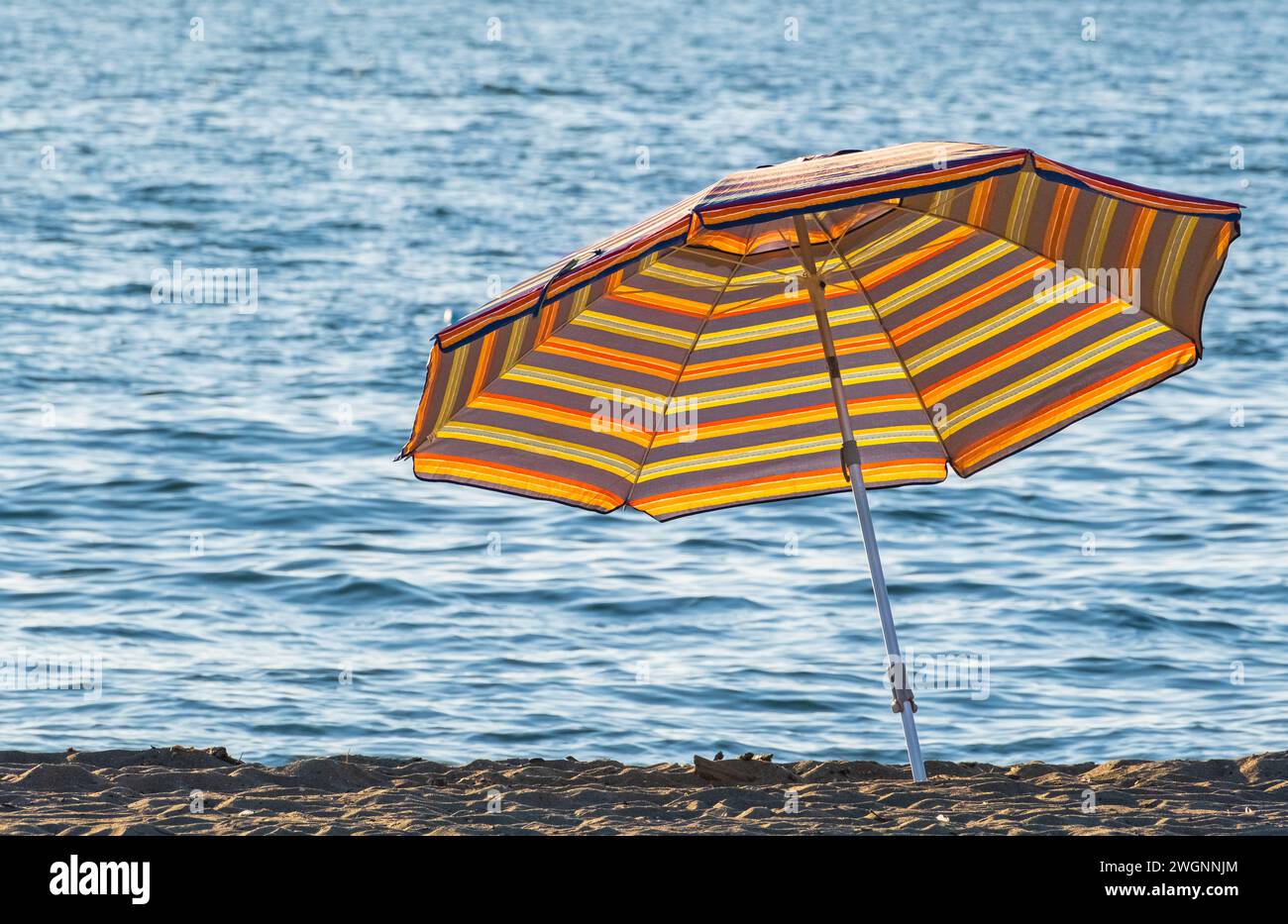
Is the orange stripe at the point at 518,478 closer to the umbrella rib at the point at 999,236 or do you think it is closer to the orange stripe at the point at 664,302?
the orange stripe at the point at 664,302

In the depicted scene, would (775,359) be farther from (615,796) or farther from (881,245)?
(615,796)

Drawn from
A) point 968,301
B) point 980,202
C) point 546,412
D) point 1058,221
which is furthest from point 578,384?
point 1058,221

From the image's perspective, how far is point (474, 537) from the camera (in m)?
12.2

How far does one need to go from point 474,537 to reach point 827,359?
244 inches

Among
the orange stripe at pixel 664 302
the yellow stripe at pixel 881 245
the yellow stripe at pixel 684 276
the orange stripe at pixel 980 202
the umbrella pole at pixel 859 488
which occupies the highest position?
the orange stripe at pixel 980 202

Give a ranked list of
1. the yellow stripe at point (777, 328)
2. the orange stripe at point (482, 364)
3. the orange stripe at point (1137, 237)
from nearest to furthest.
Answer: the orange stripe at point (1137, 237), the orange stripe at point (482, 364), the yellow stripe at point (777, 328)

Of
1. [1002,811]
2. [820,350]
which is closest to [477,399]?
[820,350]

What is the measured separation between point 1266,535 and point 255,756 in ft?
24.7

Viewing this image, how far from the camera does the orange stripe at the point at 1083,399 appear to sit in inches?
246

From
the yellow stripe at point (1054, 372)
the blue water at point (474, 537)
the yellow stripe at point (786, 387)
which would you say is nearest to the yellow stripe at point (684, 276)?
the yellow stripe at point (786, 387)

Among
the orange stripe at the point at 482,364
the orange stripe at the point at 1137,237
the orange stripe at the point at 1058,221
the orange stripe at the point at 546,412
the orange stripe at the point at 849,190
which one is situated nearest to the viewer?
the orange stripe at the point at 849,190

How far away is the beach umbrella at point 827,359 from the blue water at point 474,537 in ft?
8.27

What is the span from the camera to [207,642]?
9977 mm

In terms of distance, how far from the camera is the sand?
5820 millimetres
